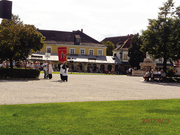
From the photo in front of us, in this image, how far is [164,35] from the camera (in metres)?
30.3

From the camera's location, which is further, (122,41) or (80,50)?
(122,41)

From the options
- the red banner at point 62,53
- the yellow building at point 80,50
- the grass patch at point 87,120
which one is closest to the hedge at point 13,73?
the grass patch at point 87,120

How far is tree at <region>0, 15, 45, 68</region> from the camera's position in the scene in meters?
23.6

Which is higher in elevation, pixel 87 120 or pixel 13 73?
pixel 13 73

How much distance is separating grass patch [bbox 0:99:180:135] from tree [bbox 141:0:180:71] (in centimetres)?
2260

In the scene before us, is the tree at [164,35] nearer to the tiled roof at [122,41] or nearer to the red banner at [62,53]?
the red banner at [62,53]

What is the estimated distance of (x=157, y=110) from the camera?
8672 millimetres

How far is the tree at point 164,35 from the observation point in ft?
98.3

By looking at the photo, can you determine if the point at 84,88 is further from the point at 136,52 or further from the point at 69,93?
Answer: the point at 136,52

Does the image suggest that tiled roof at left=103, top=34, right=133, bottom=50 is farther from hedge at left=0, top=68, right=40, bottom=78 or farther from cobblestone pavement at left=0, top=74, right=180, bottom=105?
cobblestone pavement at left=0, top=74, right=180, bottom=105

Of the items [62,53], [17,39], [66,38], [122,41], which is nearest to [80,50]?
[66,38]

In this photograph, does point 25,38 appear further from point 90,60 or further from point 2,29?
point 90,60

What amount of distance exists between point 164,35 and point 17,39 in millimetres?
17119

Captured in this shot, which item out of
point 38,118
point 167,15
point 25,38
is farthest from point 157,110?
point 167,15
